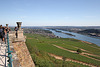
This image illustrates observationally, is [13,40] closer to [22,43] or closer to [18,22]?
[22,43]

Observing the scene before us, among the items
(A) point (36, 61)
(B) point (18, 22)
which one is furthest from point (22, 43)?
(A) point (36, 61)

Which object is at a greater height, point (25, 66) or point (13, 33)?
point (13, 33)

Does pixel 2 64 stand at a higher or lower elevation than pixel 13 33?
lower

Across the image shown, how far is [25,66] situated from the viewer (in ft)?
19.8

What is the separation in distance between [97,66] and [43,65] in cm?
1742

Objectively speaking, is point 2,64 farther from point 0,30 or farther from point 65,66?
point 65,66

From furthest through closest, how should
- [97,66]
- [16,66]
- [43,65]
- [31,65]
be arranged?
1. [97,66]
2. [43,65]
3. [31,65]
4. [16,66]

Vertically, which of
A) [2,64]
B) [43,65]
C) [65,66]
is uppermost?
[2,64]

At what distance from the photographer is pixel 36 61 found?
444 inches

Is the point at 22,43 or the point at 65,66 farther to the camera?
the point at 65,66

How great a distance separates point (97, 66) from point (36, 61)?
59.0 feet

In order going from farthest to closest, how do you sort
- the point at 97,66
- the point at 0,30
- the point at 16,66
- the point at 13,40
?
1. the point at 97,66
2. the point at 0,30
3. the point at 13,40
4. the point at 16,66

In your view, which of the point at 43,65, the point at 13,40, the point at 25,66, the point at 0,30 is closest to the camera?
the point at 25,66

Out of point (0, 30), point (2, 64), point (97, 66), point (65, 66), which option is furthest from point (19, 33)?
point (97, 66)
